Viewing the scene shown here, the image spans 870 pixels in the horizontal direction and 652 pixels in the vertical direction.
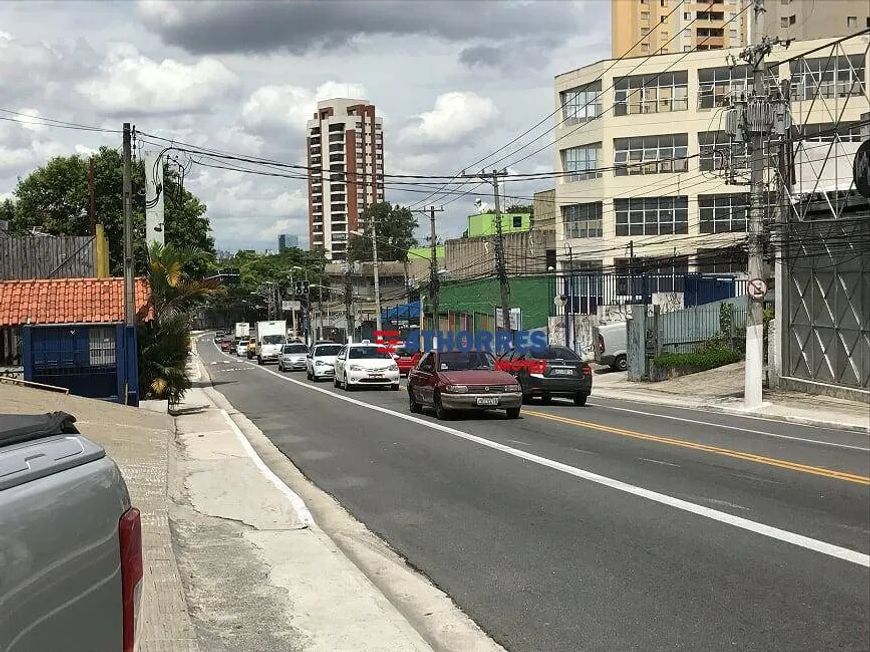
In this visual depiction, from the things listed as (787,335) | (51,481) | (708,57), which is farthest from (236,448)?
(708,57)

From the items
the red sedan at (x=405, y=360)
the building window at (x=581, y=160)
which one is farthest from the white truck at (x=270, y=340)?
the red sedan at (x=405, y=360)

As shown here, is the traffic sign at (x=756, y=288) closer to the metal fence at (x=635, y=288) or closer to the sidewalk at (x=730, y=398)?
the sidewalk at (x=730, y=398)

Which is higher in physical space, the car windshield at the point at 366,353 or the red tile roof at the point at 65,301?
the red tile roof at the point at 65,301

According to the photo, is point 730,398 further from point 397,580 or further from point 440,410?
point 397,580

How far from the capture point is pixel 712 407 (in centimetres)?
2564

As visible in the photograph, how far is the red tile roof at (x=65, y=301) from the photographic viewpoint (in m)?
24.9

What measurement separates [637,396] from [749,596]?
23.8 metres

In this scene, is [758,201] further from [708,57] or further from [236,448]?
[708,57]

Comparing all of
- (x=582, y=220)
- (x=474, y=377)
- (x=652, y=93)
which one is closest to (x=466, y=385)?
(x=474, y=377)

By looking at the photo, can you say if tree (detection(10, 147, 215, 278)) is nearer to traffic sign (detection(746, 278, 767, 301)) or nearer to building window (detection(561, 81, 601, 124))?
building window (detection(561, 81, 601, 124))

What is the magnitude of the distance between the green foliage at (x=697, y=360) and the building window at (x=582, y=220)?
964 inches

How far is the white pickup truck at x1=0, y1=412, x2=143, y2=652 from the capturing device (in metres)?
2.27

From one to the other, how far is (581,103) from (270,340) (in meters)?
27.4

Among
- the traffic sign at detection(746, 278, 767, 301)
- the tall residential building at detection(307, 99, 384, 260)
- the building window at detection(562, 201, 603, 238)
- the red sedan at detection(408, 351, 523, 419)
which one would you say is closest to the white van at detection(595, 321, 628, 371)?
the traffic sign at detection(746, 278, 767, 301)
